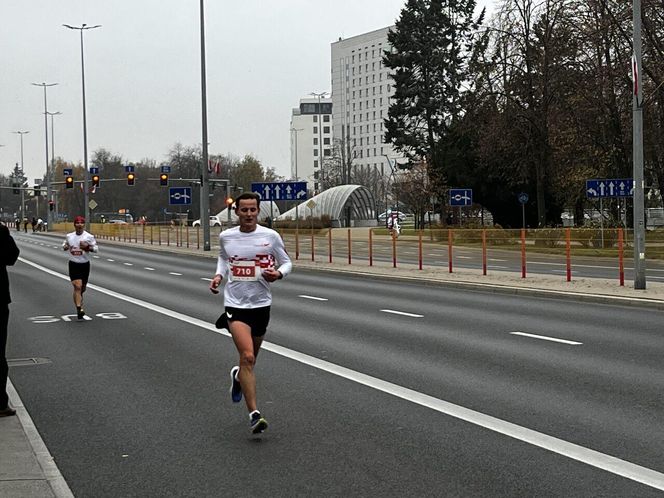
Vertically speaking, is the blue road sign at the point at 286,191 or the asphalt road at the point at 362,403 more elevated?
the blue road sign at the point at 286,191

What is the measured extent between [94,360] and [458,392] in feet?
15.6

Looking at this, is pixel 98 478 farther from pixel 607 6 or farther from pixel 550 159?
pixel 550 159

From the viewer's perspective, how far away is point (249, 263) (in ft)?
25.6

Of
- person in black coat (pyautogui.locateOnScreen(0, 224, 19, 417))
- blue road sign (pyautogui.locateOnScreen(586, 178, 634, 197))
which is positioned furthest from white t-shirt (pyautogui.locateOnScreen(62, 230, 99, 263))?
blue road sign (pyautogui.locateOnScreen(586, 178, 634, 197))

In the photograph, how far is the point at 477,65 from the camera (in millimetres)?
46625

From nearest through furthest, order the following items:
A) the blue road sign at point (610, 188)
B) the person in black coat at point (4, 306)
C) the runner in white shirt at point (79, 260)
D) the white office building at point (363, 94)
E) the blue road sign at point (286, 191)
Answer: the person in black coat at point (4, 306), the runner in white shirt at point (79, 260), the blue road sign at point (610, 188), the blue road sign at point (286, 191), the white office building at point (363, 94)

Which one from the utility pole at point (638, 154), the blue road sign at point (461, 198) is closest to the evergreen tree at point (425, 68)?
the blue road sign at point (461, 198)

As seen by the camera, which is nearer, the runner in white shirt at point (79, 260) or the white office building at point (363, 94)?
the runner in white shirt at point (79, 260)

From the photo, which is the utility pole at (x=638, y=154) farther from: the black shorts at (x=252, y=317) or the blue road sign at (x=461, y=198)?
the blue road sign at (x=461, y=198)

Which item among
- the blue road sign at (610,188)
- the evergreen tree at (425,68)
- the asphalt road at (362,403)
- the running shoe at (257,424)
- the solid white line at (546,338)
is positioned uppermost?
the evergreen tree at (425,68)

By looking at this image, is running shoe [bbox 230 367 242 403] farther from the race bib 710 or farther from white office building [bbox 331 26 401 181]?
white office building [bbox 331 26 401 181]

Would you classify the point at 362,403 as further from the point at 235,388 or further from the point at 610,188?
the point at 610,188

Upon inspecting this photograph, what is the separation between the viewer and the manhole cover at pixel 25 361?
11.5 meters

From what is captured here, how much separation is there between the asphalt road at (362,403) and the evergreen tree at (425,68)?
56.1 m
